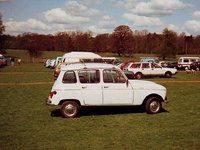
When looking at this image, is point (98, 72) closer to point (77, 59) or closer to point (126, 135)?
point (126, 135)

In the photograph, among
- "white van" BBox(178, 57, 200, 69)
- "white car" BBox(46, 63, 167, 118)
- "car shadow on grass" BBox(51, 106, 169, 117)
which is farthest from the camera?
"white van" BBox(178, 57, 200, 69)

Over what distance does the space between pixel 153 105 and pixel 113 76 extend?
1.97 metres

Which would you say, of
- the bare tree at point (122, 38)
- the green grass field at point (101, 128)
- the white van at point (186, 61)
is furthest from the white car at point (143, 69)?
the bare tree at point (122, 38)

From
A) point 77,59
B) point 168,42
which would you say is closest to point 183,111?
point 77,59

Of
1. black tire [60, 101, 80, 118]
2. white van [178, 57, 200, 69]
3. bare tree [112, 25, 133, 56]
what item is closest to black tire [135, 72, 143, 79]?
black tire [60, 101, 80, 118]

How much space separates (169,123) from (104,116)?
2570 mm

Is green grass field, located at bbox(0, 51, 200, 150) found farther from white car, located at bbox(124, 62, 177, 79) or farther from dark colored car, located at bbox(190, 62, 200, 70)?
dark colored car, located at bbox(190, 62, 200, 70)

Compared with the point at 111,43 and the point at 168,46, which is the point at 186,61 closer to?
the point at 168,46

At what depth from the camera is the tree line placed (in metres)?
83.4

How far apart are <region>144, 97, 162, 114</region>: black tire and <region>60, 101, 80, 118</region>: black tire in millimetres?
2687

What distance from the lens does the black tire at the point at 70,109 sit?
12.1 metres

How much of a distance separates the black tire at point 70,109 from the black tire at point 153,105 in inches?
106

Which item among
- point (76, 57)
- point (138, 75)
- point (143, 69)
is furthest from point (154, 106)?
point (76, 57)

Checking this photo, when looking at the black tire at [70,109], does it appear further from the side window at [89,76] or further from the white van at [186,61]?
the white van at [186,61]
